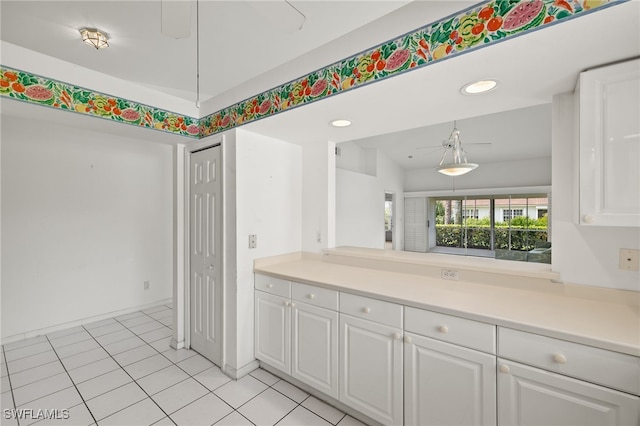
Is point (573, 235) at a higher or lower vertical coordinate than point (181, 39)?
lower

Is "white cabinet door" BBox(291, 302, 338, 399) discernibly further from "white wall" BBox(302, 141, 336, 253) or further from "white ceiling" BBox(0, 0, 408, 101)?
"white ceiling" BBox(0, 0, 408, 101)

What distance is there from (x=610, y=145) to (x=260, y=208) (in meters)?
2.25

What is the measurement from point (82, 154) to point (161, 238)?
4.52ft

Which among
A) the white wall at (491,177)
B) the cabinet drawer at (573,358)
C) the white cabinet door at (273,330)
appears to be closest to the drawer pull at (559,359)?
the cabinet drawer at (573,358)

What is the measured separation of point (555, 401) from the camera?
3.84 feet

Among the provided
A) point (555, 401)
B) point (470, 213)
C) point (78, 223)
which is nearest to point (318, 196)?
point (555, 401)

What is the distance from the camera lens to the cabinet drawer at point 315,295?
189 centimetres

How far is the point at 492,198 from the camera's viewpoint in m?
7.21

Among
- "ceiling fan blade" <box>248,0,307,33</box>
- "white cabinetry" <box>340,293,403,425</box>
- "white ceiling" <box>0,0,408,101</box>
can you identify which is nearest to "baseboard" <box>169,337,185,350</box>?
"white cabinetry" <box>340,293,403,425</box>

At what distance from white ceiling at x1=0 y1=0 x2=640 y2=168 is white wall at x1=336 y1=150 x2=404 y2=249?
2.90 meters

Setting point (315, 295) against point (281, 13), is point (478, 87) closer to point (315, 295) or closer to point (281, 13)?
point (281, 13)

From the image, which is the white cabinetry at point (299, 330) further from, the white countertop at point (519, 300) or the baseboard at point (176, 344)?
the baseboard at point (176, 344)

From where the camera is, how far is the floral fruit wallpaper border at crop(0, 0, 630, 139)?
3.63ft

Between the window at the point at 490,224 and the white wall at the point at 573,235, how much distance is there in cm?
541
